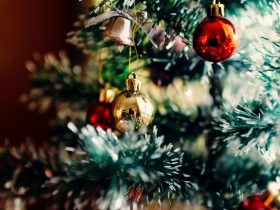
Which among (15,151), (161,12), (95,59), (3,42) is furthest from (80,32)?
(3,42)

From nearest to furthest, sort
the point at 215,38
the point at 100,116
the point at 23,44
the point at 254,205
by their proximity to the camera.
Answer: the point at 254,205 < the point at 215,38 < the point at 100,116 < the point at 23,44

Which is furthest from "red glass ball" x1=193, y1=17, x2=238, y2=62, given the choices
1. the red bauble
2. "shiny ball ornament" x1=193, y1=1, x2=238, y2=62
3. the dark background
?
the dark background

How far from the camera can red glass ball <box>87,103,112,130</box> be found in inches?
25.5

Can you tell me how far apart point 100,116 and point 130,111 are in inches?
4.6

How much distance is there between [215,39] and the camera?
1.72ft

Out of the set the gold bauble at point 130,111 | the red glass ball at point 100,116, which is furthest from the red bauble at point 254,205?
the red glass ball at point 100,116

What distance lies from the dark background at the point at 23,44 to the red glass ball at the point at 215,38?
690 millimetres

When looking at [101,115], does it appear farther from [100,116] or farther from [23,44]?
[23,44]

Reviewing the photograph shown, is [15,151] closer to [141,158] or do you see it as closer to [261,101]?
[141,158]

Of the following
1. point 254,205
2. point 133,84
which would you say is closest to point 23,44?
point 133,84

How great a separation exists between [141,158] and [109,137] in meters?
0.04

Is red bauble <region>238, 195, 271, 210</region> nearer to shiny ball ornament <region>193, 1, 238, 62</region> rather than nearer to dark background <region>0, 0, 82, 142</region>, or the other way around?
shiny ball ornament <region>193, 1, 238, 62</region>

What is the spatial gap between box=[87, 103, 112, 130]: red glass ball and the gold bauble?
0.09m

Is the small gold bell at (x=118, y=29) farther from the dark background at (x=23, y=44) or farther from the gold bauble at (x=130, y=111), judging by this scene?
the dark background at (x=23, y=44)
